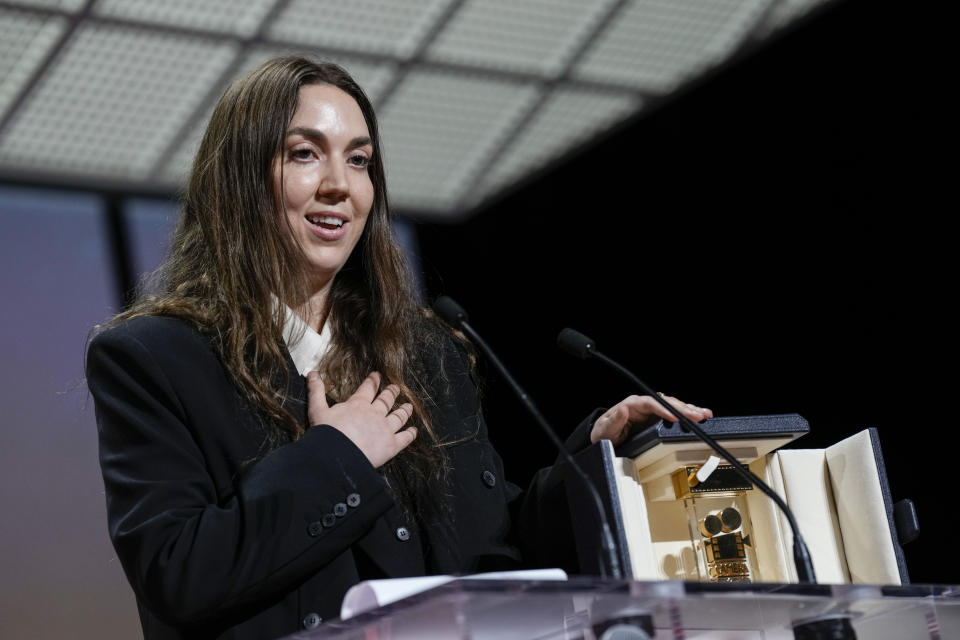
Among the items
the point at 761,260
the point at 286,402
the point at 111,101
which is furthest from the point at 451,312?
the point at 111,101

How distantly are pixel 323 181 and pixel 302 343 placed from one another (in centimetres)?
29

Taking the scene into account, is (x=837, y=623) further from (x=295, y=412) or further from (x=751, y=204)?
(x=751, y=204)

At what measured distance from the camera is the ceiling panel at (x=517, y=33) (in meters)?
4.44

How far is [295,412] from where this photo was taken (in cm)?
203

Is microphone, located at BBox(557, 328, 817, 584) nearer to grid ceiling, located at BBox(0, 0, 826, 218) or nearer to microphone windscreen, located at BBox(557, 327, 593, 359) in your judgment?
microphone windscreen, located at BBox(557, 327, 593, 359)


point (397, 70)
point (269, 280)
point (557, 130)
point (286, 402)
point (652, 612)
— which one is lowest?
point (652, 612)

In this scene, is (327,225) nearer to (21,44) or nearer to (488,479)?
(488,479)

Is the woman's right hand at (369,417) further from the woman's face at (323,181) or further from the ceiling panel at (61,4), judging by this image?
the ceiling panel at (61,4)

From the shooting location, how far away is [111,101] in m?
4.29

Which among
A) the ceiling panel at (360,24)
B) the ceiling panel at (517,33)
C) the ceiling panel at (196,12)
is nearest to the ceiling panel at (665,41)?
the ceiling panel at (517,33)

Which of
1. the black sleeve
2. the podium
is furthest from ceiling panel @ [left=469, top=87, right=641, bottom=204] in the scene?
the podium

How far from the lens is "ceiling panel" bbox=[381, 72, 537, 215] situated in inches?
187

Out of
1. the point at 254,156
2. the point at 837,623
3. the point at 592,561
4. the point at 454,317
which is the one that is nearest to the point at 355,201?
the point at 254,156

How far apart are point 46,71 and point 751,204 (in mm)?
2428
